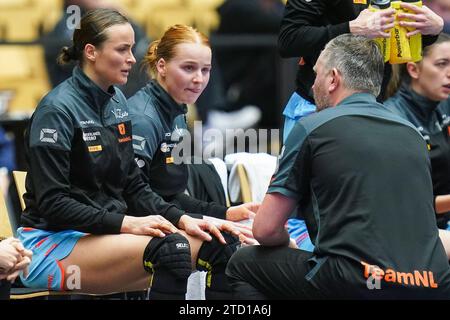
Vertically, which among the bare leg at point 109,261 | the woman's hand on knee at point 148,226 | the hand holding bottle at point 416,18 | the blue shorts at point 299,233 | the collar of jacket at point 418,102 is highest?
the hand holding bottle at point 416,18

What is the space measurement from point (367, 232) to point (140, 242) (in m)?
1.00

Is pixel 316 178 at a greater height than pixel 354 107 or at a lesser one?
lesser

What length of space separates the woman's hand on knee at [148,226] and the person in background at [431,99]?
1818mm

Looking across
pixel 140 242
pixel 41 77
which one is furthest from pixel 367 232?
pixel 41 77

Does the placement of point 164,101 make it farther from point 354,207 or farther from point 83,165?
point 354,207

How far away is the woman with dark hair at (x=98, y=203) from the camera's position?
4047 millimetres

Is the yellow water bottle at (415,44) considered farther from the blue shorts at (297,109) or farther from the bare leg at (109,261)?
the bare leg at (109,261)

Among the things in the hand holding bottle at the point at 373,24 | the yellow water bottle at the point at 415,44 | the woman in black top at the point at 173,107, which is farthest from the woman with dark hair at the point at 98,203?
the yellow water bottle at the point at 415,44

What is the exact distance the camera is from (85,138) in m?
4.17

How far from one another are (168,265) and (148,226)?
0.68ft

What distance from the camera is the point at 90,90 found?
167 inches

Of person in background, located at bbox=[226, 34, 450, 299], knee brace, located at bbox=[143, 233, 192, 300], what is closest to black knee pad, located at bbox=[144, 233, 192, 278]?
knee brace, located at bbox=[143, 233, 192, 300]

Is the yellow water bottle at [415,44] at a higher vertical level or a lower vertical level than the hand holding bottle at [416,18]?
lower
